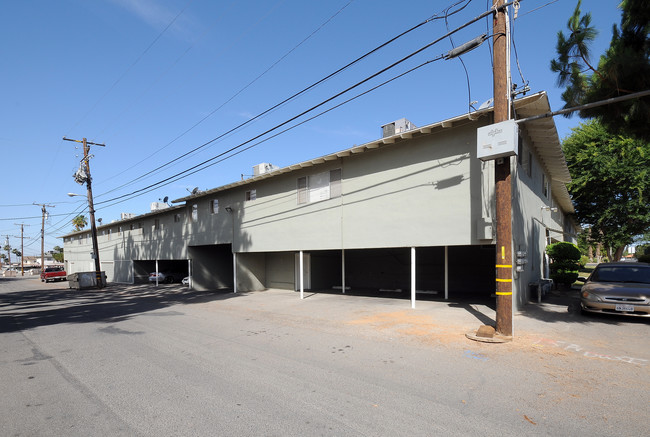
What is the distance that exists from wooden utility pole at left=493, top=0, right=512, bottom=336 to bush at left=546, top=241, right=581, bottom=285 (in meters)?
9.71

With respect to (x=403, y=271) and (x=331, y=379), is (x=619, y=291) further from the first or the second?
(x=403, y=271)

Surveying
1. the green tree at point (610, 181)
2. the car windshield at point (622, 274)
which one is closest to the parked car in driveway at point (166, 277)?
the car windshield at point (622, 274)

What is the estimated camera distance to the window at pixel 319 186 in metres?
13.8

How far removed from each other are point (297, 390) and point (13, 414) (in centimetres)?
341

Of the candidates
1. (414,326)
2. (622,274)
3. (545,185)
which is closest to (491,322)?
(414,326)

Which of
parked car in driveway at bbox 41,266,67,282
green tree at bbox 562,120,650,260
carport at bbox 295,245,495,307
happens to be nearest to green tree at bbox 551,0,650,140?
carport at bbox 295,245,495,307

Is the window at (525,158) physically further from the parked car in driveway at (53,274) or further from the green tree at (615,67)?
the parked car in driveway at (53,274)

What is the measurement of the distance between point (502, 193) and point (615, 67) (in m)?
3.00

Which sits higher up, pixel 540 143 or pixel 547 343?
pixel 540 143

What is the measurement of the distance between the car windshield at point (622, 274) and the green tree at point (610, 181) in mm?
14741

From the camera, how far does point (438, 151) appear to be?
34.5 ft

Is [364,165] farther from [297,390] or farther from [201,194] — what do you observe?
[201,194]

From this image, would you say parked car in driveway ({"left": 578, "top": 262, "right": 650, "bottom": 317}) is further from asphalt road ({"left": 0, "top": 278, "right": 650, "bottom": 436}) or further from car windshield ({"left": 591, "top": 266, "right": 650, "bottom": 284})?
asphalt road ({"left": 0, "top": 278, "right": 650, "bottom": 436})

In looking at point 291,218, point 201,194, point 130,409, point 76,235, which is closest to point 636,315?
point 130,409
